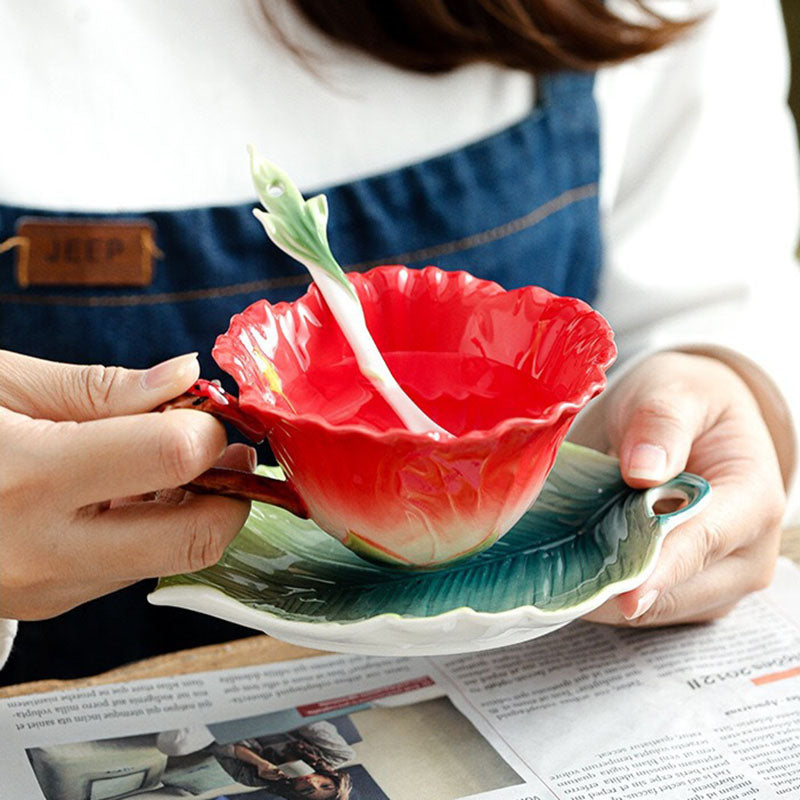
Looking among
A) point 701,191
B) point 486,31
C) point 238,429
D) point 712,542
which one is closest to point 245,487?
point 238,429

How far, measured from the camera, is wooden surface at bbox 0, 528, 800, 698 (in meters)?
0.59

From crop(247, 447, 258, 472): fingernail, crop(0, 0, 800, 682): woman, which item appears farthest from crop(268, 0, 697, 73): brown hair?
crop(247, 447, 258, 472): fingernail

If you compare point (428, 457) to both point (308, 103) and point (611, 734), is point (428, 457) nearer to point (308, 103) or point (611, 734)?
point (611, 734)

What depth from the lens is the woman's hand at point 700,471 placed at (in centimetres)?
59

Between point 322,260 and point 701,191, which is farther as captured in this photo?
point 701,191

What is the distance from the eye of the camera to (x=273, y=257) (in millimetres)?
754

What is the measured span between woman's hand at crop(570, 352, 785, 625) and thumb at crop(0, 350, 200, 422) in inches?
9.1

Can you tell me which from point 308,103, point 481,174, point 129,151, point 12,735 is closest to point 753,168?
point 481,174

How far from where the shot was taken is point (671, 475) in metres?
0.59

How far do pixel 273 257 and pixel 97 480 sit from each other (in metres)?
0.32

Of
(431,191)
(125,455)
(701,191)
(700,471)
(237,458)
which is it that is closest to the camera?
(125,455)

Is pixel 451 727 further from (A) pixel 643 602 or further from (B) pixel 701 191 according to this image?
(B) pixel 701 191

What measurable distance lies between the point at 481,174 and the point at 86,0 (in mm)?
292

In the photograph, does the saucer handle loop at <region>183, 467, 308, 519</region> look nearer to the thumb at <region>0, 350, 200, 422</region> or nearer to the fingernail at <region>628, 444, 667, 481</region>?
the thumb at <region>0, 350, 200, 422</region>
